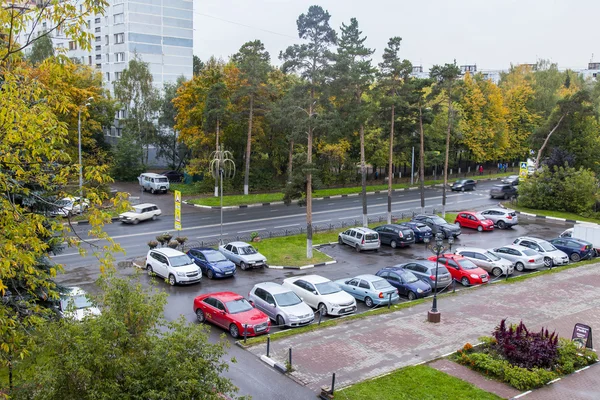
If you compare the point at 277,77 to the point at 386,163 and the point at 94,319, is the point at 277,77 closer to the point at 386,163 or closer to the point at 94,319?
the point at 386,163

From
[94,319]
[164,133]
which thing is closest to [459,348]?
[94,319]

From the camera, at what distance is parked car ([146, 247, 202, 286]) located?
25.1 m

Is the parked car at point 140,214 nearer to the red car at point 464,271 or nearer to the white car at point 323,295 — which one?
the white car at point 323,295

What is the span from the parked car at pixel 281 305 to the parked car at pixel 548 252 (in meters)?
16.6

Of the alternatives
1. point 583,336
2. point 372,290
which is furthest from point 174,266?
point 583,336

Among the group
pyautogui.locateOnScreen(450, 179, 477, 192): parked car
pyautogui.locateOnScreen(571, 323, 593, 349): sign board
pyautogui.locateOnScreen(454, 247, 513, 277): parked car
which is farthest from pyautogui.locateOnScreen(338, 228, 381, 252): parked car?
pyautogui.locateOnScreen(450, 179, 477, 192): parked car

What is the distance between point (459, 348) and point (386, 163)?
1823 inches

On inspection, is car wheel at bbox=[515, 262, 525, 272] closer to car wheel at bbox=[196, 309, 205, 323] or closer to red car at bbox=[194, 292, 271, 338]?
red car at bbox=[194, 292, 271, 338]

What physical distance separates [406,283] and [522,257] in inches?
354

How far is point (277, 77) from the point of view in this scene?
57062 mm

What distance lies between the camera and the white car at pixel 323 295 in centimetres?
2170

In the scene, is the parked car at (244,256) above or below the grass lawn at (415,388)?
above

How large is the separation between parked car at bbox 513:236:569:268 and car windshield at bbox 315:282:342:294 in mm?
14458

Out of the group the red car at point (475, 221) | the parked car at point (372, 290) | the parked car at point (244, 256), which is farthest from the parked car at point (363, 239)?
the red car at point (475, 221)
